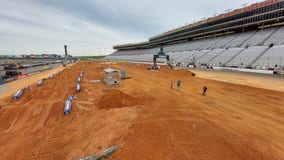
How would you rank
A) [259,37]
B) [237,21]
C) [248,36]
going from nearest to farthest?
[259,37]
[248,36]
[237,21]

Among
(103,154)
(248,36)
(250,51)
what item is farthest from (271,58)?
(103,154)

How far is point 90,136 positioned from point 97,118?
2264 mm

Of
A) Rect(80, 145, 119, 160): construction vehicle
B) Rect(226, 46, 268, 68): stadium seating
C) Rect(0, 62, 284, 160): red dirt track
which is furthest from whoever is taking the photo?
Rect(226, 46, 268, 68): stadium seating

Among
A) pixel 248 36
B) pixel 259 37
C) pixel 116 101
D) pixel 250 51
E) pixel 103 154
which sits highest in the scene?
pixel 248 36

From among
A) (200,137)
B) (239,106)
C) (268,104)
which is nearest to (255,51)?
(268,104)

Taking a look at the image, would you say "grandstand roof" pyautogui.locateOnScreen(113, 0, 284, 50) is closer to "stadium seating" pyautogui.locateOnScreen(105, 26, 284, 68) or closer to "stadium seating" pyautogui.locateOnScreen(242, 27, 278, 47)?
"stadium seating" pyautogui.locateOnScreen(242, 27, 278, 47)

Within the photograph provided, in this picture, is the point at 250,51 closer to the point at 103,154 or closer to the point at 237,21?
the point at 237,21

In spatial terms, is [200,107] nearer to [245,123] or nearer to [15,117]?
[245,123]

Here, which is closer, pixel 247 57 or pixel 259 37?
pixel 247 57

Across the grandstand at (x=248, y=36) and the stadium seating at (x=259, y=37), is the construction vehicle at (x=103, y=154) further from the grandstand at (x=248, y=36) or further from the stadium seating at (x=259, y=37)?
the stadium seating at (x=259, y=37)

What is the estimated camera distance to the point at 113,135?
7.33m

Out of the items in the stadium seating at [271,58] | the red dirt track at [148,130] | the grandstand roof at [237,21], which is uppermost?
the grandstand roof at [237,21]

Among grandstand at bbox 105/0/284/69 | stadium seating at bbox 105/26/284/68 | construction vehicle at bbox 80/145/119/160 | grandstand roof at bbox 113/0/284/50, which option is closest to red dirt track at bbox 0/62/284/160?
construction vehicle at bbox 80/145/119/160

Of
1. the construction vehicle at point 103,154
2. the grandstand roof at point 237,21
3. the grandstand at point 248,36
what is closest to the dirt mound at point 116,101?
the construction vehicle at point 103,154
